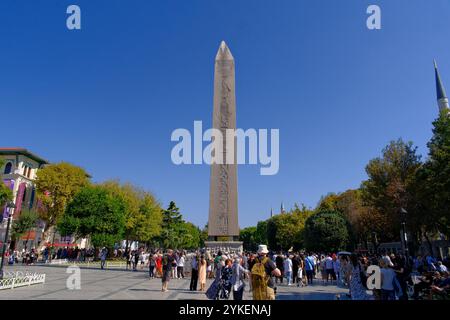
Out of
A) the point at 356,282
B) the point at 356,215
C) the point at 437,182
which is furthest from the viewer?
the point at 356,215

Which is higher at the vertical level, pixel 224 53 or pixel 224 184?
pixel 224 53

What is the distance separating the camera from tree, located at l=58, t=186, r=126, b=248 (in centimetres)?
3100

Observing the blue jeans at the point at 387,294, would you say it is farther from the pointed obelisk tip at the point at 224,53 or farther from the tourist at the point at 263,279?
the pointed obelisk tip at the point at 224,53

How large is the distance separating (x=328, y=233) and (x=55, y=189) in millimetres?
36127

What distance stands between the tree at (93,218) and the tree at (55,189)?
539 inches

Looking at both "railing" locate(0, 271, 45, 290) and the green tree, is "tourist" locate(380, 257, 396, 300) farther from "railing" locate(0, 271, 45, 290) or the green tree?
the green tree

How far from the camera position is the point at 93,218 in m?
31.4

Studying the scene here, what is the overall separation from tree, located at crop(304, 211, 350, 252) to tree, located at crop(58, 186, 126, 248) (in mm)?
22117

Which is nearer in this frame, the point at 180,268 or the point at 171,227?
the point at 180,268

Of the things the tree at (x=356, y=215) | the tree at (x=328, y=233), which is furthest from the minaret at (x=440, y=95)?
the tree at (x=328, y=233)

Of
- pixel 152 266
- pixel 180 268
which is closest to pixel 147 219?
pixel 180 268

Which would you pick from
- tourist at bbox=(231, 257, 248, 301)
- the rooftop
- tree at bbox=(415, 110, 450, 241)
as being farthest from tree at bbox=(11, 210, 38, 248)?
tree at bbox=(415, 110, 450, 241)

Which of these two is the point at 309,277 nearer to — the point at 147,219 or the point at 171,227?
the point at 147,219
